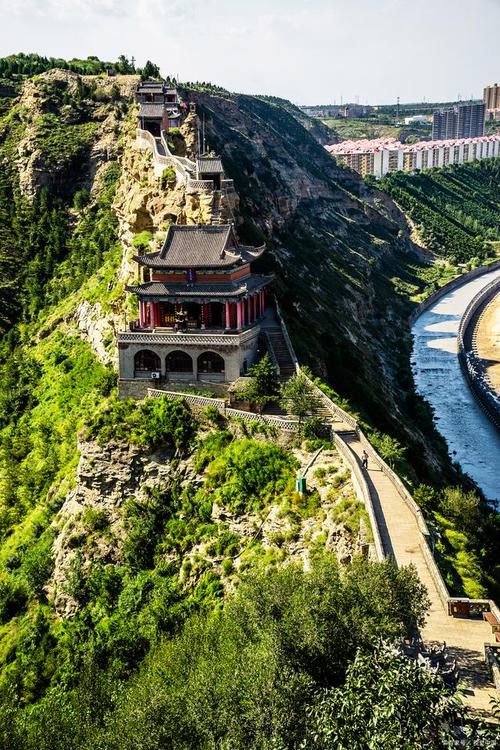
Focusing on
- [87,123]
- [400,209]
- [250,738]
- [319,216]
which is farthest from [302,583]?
[400,209]

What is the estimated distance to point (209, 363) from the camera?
44.0m

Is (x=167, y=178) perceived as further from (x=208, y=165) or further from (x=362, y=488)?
(x=362, y=488)

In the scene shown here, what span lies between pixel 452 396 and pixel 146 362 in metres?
53.8

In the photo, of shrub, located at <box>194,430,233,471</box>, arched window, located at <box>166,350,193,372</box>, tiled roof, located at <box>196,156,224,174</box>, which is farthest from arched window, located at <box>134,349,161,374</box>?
tiled roof, located at <box>196,156,224,174</box>

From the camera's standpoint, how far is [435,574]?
29.1 meters

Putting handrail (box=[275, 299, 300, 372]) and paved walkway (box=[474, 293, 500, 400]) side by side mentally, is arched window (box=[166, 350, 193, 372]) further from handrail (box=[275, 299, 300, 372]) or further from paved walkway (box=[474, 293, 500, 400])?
paved walkway (box=[474, 293, 500, 400])

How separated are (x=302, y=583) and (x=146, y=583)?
45.5ft

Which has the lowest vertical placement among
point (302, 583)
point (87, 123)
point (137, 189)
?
point (302, 583)

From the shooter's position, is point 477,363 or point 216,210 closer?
point 216,210

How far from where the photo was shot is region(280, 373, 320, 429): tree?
3881 cm

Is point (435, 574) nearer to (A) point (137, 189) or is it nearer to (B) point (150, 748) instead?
(B) point (150, 748)

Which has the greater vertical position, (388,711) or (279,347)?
(279,347)

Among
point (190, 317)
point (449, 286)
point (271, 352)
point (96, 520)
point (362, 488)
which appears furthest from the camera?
point (449, 286)

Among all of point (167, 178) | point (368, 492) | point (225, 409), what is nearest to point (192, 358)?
point (225, 409)
